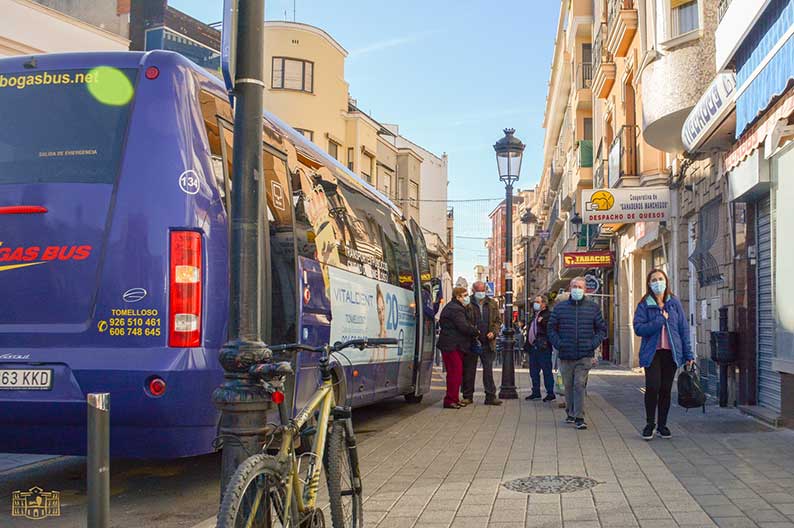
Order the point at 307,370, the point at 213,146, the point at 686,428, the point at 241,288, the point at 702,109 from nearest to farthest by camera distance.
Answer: the point at 241,288
the point at 213,146
the point at 307,370
the point at 686,428
the point at 702,109

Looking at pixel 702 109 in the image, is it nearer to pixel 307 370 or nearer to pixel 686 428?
pixel 686 428

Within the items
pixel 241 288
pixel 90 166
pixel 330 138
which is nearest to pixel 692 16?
pixel 90 166

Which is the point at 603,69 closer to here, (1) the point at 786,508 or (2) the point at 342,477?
(1) the point at 786,508

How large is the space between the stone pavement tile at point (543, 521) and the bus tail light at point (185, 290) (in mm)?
2322

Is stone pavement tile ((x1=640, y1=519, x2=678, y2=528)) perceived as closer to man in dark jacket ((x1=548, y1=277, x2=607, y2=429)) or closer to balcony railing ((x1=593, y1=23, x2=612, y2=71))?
man in dark jacket ((x1=548, y1=277, x2=607, y2=429))

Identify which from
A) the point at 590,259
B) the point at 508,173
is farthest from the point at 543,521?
the point at 590,259

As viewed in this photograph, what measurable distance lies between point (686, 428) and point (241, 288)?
7061 mm

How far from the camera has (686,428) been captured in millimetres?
9547

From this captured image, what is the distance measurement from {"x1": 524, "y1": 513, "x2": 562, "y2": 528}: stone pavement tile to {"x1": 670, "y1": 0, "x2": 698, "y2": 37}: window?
40.4ft

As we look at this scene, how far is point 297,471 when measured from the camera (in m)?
3.71

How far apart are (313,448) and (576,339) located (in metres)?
6.31

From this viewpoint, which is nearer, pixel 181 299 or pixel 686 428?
pixel 181 299

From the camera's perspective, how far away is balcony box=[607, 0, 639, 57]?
2141cm

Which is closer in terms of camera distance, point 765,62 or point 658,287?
point 765,62
